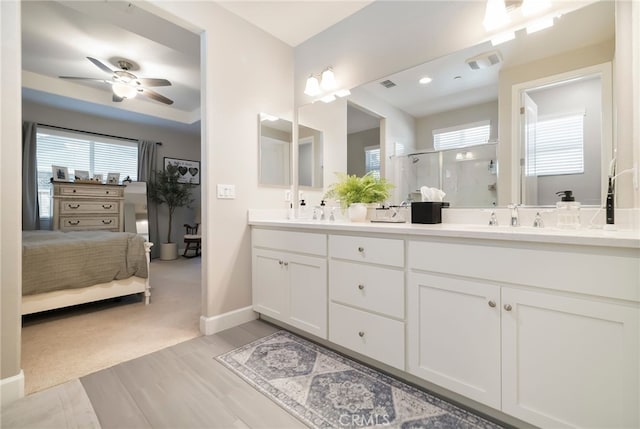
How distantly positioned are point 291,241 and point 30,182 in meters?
4.95

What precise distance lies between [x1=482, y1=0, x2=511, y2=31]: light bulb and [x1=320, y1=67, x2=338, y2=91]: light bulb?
123cm

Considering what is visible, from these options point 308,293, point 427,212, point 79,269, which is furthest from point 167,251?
point 427,212

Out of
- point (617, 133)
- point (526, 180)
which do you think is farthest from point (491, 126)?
point (617, 133)

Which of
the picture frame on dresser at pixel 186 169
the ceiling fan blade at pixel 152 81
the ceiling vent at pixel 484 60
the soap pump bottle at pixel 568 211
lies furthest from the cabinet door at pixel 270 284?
the picture frame on dresser at pixel 186 169

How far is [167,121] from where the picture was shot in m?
5.39

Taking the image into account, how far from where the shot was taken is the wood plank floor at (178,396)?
130 cm

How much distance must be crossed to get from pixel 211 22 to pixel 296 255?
1.99m

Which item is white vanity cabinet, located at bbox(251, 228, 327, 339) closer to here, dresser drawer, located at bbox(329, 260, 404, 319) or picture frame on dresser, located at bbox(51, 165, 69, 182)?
dresser drawer, located at bbox(329, 260, 404, 319)

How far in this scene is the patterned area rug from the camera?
4.24 ft

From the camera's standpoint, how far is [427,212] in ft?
5.77

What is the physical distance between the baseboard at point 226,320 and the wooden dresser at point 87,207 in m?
3.80

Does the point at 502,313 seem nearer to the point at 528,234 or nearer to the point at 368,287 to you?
the point at 528,234

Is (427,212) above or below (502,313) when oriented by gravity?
above

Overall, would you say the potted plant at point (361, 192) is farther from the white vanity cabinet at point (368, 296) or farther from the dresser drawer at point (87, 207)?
the dresser drawer at point (87, 207)
